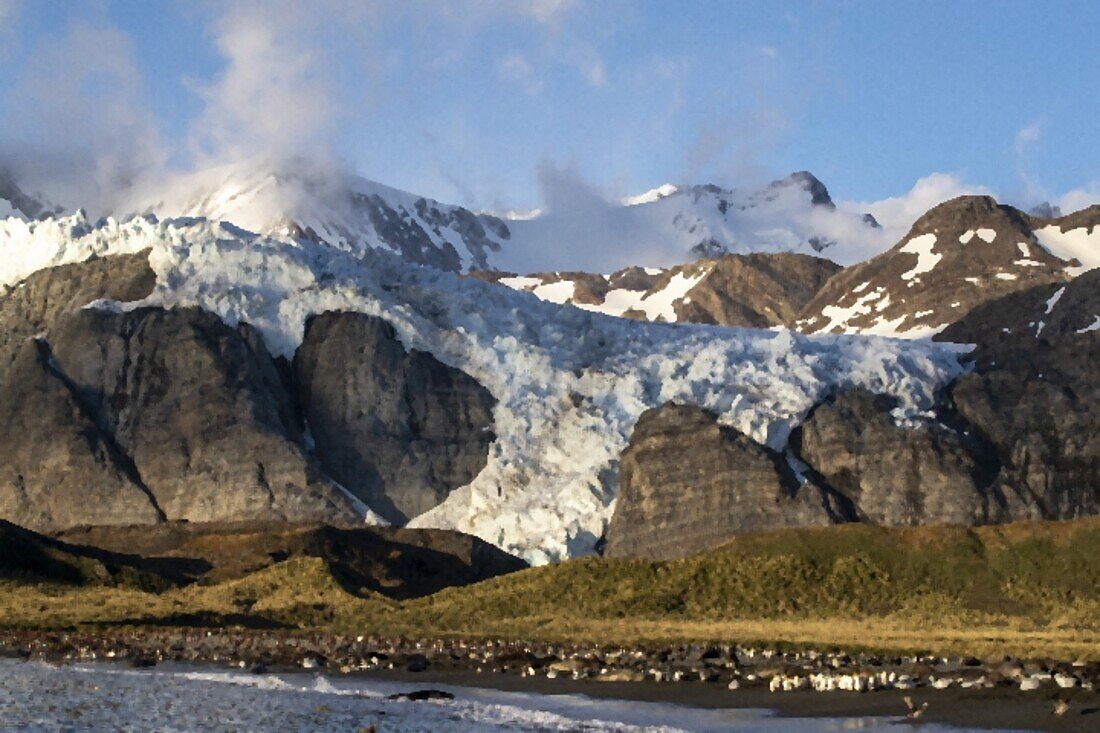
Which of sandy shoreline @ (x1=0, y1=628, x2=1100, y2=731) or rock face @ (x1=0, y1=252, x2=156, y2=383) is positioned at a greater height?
rock face @ (x1=0, y1=252, x2=156, y2=383)

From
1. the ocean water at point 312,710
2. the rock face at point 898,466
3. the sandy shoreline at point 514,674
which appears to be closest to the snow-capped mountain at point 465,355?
the rock face at point 898,466

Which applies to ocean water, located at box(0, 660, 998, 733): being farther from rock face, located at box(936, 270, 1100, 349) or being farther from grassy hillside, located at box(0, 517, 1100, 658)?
rock face, located at box(936, 270, 1100, 349)

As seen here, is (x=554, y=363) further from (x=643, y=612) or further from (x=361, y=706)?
(x=361, y=706)

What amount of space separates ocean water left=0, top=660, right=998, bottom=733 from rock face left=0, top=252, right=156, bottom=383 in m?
99.9

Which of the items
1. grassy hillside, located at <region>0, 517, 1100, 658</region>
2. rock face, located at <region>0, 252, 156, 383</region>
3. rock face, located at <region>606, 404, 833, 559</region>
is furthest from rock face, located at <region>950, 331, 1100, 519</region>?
grassy hillside, located at <region>0, 517, 1100, 658</region>

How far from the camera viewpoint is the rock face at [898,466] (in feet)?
440

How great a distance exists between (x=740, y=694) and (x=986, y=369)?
381 ft

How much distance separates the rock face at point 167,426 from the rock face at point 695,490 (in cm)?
2134

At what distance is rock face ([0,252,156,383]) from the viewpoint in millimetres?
143750

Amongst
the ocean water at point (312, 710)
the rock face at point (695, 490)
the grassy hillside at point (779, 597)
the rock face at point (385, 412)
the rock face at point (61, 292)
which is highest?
the rock face at point (61, 292)

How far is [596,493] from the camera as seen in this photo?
133m

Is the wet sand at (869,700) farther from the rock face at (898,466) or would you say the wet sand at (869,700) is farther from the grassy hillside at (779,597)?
the rock face at (898,466)

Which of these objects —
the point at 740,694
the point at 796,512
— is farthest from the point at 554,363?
the point at 740,694

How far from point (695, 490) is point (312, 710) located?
323 ft
